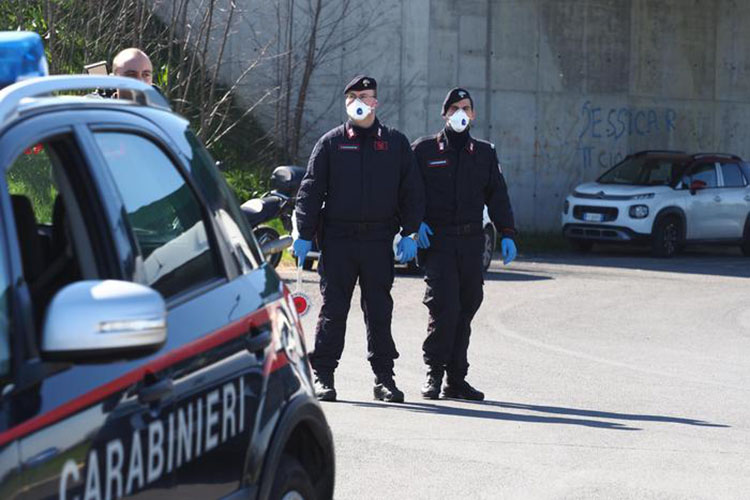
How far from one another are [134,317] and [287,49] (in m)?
24.4

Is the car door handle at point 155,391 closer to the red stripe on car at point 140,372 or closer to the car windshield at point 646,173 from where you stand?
the red stripe on car at point 140,372

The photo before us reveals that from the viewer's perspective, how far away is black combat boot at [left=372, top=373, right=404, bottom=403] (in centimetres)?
1029

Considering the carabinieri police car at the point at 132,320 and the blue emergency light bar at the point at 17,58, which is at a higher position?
the blue emergency light bar at the point at 17,58

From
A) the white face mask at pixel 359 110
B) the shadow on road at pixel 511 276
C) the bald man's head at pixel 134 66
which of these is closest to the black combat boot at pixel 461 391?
the white face mask at pixel 359 110

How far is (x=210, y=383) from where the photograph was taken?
4.16 m

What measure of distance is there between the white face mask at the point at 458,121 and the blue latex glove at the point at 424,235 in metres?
0.69

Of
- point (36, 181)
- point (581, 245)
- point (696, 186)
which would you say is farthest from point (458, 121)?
point (581, 245)

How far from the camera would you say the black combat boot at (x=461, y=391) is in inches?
422

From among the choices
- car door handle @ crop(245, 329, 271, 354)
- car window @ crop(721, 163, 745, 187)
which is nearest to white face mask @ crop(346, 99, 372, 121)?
car door handle @ crop(245, 329, 271, 354)

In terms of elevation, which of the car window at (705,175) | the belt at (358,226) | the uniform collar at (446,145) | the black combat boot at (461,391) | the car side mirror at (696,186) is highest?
the uniform collar at (446,145)

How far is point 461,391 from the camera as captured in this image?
10750mm

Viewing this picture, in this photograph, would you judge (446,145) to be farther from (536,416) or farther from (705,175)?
(705,175)

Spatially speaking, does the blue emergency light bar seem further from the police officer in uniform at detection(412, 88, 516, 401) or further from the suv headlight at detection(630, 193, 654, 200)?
the suv headlight at detection(630, 193, 654, 200)

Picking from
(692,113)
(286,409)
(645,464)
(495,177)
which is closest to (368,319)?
(495,177)
